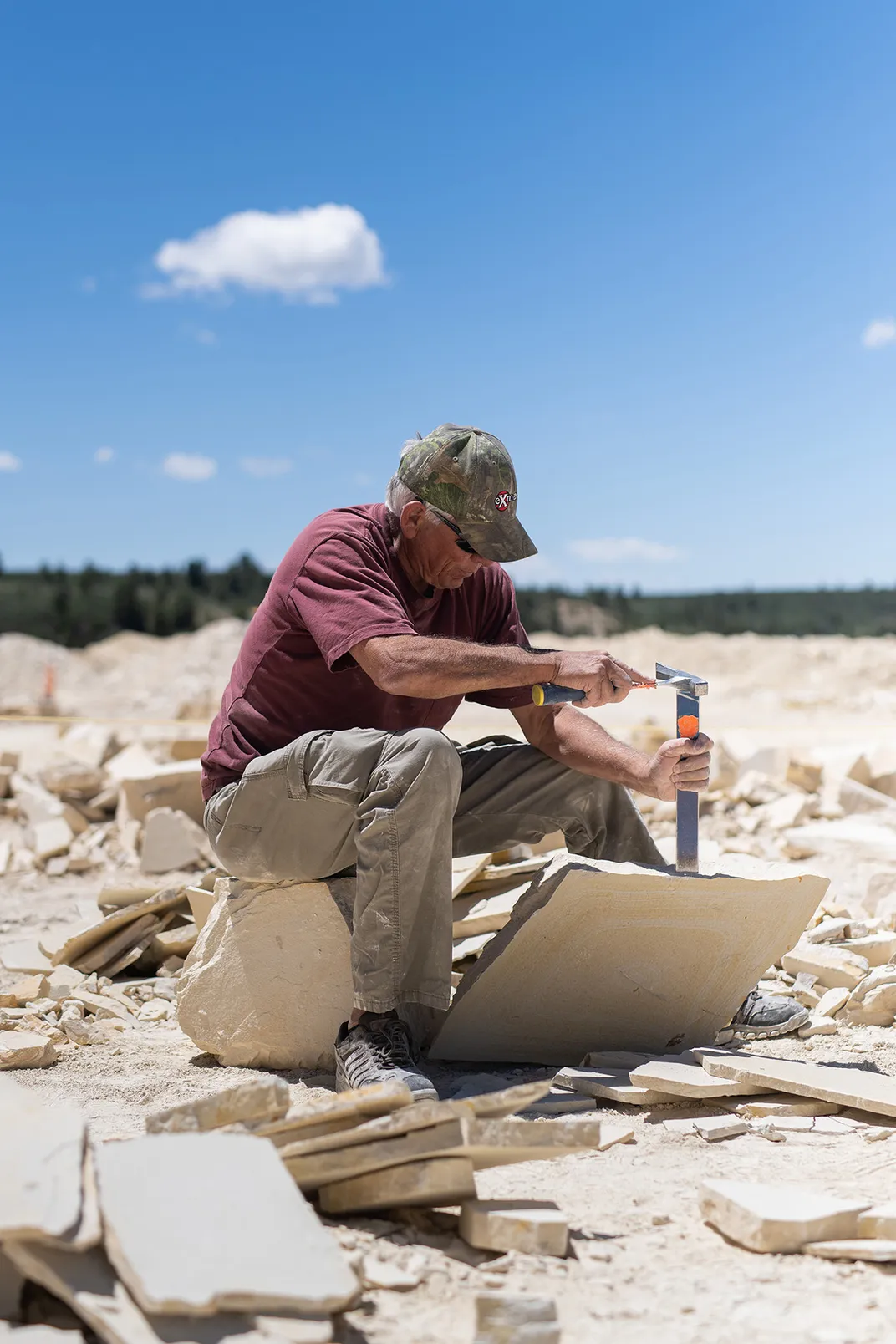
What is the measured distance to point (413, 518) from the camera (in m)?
3.50

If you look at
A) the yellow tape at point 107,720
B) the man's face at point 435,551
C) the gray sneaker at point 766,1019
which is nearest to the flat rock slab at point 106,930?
the man's face at point 435,551

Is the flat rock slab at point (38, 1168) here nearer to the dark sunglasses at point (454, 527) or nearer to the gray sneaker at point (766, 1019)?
the dark sunglasses at point (454, 527)

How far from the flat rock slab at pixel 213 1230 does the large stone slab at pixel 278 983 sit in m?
1.35

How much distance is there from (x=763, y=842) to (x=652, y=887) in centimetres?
357

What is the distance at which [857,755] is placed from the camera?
8.05 m

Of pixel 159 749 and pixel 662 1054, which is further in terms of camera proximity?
pixel 159 749

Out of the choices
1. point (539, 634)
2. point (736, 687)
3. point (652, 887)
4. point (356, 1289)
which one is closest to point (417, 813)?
point (652, 887)

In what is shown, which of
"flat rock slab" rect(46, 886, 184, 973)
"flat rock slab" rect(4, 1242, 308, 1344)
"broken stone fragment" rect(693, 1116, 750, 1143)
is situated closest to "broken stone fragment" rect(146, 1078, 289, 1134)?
"flat rock slab" rect(4, 1242, 308, 1344)

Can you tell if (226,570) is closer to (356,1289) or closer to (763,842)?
(763,842)

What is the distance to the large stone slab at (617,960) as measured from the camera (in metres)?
3.38

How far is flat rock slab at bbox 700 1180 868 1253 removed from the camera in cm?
220

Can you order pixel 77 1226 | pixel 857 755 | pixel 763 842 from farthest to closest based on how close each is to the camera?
pixel 857 755, pixel 763 842, pixel 77 1226

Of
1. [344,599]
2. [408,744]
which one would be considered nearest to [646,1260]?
[408,744]

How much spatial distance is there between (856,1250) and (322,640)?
1925 mm
